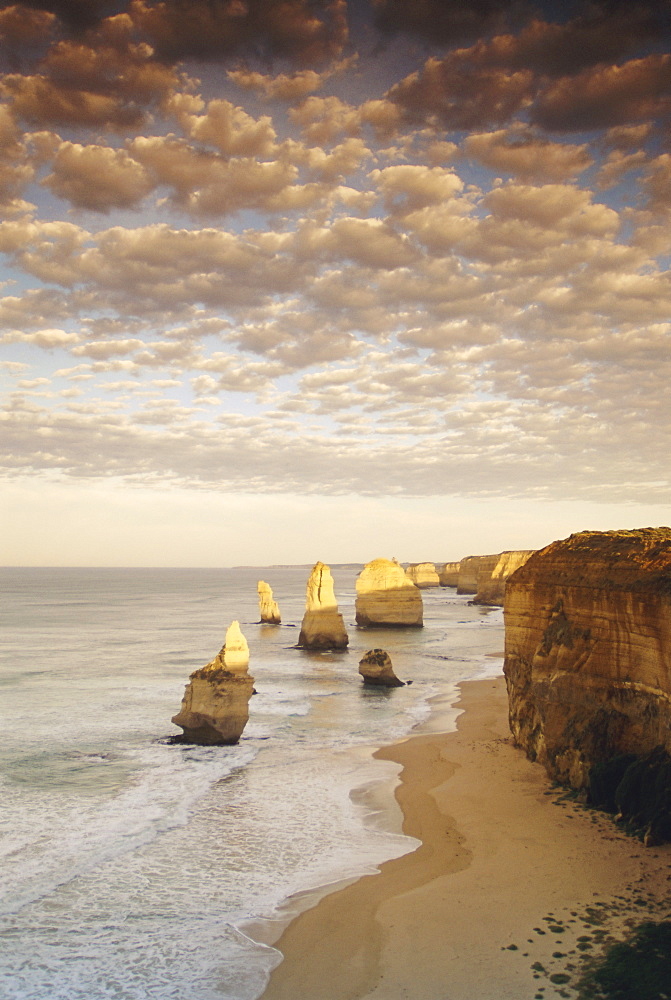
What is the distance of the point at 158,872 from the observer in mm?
16156

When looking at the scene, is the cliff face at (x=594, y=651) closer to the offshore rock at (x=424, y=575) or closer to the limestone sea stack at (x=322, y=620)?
the limestone sea stack at (x=322, y=620)

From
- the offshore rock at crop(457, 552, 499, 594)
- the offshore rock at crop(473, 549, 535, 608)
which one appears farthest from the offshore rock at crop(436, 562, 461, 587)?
the offshore rock at crop(473, 549, 535, 608)

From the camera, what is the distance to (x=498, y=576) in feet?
396

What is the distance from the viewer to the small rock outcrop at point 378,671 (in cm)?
4241

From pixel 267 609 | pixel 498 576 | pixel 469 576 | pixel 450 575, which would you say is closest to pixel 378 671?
pixel 267 609

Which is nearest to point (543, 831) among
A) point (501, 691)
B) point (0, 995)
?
point (0, 995)

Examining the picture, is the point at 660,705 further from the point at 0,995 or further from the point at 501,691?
the point at 501,691

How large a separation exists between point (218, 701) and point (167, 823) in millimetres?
8411

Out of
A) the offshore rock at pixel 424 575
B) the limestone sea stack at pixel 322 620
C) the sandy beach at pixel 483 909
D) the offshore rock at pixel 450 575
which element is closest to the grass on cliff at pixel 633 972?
the sandy beach at pixel 483 909

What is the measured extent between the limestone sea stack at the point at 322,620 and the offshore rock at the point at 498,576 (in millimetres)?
58153

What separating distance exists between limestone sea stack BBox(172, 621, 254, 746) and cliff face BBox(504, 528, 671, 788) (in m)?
11.6

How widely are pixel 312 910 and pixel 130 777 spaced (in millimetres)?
12213

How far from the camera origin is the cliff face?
56.0ft

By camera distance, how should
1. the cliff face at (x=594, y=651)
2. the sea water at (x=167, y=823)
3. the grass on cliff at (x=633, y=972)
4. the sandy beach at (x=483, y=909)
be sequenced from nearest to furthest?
the grass on cliff at (x=633, y=972) < the sandy beach at (x=483, y=909) < the sea water at (x=167, y=823) < the cliff face at (x=594, y=651)
